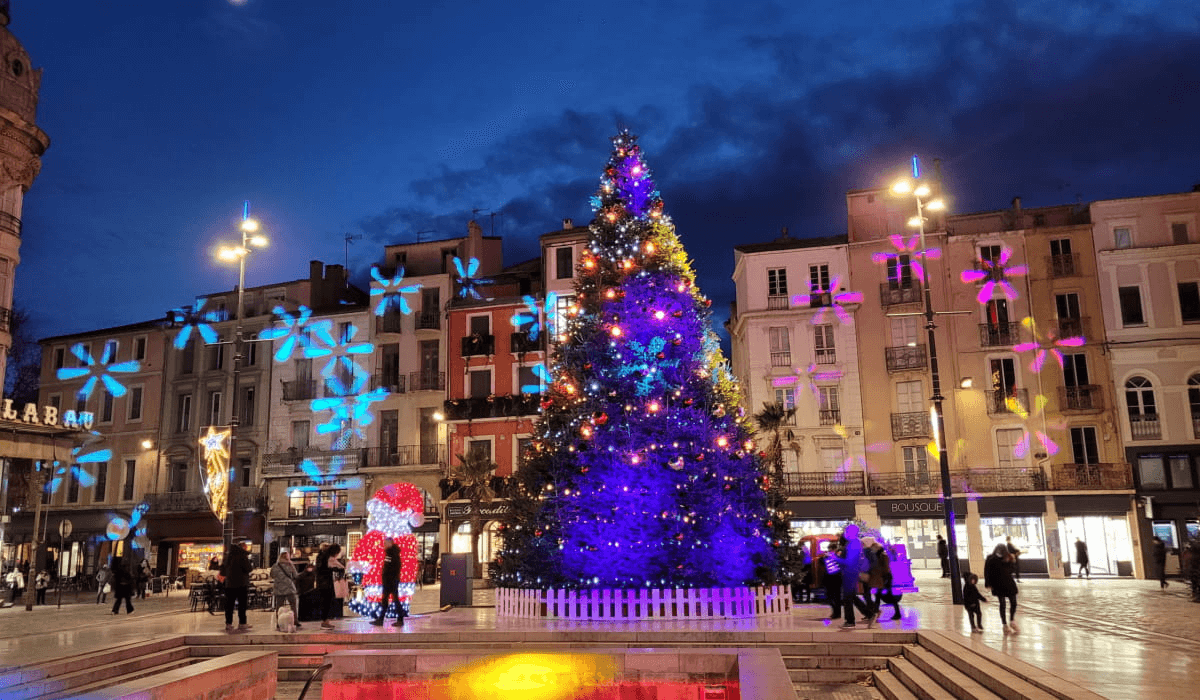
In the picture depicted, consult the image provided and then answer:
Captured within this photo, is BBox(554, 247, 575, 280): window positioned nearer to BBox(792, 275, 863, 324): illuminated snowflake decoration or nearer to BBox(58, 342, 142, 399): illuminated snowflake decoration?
BBox(792, 275, 863, 324): illuminated snowflake decoration

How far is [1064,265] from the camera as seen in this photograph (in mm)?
36000

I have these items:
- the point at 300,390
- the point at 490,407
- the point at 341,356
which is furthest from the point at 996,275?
the point at 300,390

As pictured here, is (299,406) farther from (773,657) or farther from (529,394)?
(773,657)

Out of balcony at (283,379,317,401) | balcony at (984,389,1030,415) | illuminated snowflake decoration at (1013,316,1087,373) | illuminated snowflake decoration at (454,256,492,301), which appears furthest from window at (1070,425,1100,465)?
balcony at (283,379,317,401)

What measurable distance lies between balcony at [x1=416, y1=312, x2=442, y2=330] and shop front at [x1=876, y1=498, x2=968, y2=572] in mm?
20574

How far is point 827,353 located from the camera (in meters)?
37.7

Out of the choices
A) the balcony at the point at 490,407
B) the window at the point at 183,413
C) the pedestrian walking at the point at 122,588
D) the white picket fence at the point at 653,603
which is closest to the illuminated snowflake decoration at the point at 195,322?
the window at the point at 183,413

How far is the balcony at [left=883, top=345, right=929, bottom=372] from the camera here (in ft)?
119

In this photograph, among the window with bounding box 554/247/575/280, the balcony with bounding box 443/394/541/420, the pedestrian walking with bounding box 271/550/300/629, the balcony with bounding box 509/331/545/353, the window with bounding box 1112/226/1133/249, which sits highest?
the window with bounding box 554/247/575/280

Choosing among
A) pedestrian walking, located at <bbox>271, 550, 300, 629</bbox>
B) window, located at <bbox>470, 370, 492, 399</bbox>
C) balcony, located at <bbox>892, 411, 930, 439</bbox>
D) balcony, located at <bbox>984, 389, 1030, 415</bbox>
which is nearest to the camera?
pedestrian walking, located at <bbox>271, 550, 300, 629</bbox>

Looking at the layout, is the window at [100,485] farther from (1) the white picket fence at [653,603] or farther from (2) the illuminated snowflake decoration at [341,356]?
(1) the white picket fence at [653,603]

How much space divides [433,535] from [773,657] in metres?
32.1

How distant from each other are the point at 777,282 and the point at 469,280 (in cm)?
1448

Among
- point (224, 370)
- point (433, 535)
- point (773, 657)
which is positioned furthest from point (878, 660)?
point (224, 370)
